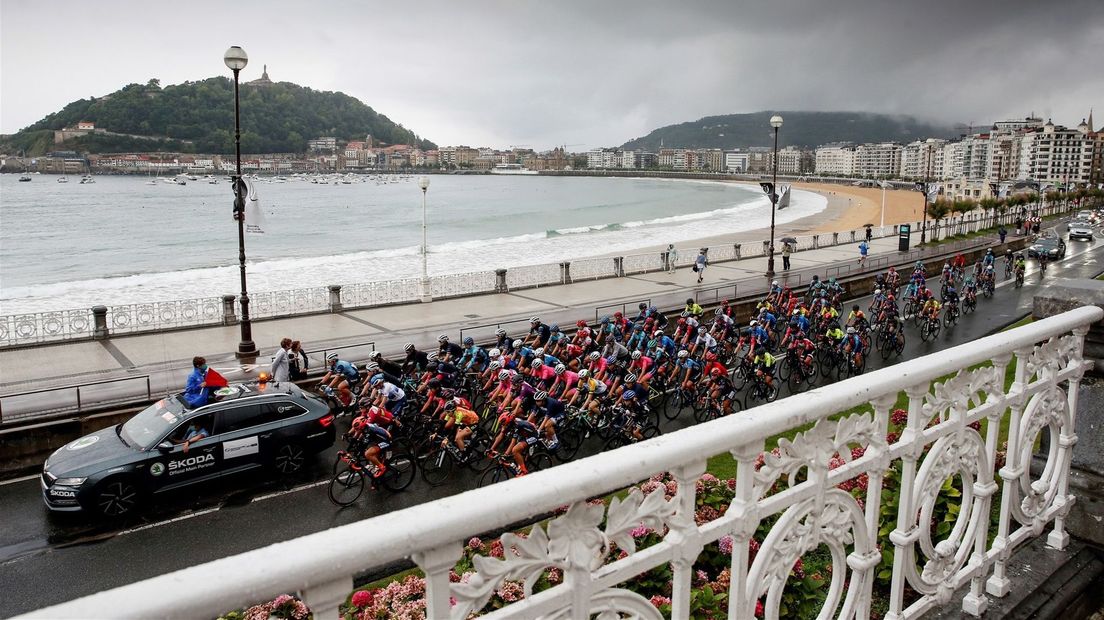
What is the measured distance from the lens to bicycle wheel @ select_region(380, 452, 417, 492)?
12719mm

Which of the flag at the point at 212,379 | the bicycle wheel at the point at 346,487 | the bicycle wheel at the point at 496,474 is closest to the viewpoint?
the bicycle wheel at the point at 346,487

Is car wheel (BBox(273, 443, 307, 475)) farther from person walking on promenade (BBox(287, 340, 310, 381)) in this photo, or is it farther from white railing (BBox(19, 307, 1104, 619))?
white railing (BBox(19, 307, 1104, 619))

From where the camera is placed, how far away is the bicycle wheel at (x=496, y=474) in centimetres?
1243

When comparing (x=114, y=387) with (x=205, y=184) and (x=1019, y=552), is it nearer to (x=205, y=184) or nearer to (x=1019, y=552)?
(x=1019, y=552)

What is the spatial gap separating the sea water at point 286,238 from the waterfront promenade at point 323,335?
2034 cm

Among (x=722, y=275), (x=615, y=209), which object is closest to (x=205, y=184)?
(x=615, y=209)

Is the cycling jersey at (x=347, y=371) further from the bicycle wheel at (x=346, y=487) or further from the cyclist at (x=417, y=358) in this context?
the bicycle wheel at (x=346, y=487)

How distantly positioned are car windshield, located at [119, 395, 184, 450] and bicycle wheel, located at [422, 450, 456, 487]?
4184 millimetres

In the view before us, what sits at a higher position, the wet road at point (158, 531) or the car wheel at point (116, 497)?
the car wheel at point (116, 497)

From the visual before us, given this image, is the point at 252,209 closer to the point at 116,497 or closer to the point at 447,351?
the point at 447,351

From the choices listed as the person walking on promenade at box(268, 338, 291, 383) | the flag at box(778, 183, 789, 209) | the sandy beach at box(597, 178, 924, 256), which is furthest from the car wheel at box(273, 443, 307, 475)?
the flag at box(778, 183, 789, 209)

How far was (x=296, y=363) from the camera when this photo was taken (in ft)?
58.0

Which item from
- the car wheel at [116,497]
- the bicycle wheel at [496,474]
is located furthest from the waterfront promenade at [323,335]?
the bicycle wheel at [496,474]

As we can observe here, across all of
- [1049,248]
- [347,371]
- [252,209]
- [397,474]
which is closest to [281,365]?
[347,371]
